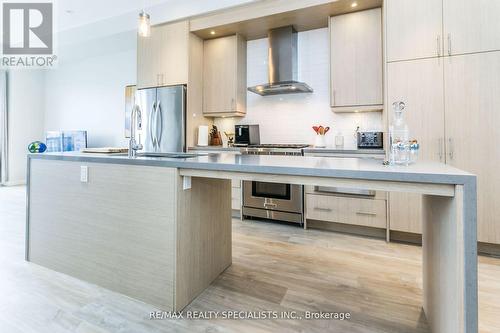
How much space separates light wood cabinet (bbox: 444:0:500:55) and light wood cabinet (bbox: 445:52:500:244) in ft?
0.27

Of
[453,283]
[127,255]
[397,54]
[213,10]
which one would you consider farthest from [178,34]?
[453,283]

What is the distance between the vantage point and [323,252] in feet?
8.23

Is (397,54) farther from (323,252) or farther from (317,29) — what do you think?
(323,252)

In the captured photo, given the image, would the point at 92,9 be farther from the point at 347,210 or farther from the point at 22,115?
the point at 347,210

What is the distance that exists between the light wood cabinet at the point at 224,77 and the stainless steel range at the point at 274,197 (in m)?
0.83

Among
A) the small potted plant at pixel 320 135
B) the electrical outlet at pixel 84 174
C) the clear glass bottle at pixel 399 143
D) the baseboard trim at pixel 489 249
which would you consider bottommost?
the baseboard trim at pixel 489 249

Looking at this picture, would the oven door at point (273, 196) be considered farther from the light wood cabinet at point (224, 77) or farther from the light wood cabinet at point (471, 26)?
the light wood cabinet at point (471, 26)

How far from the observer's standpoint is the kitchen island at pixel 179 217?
39.6 inches

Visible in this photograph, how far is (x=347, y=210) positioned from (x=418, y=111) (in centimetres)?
124

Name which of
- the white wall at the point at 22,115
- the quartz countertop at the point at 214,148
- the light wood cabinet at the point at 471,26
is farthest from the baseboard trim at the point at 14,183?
the light wood cabinet at the point at 471,26

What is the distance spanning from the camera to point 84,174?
1868 millimetres

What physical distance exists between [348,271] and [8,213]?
14.8ft

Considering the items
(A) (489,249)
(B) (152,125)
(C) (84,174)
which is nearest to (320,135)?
(A) (489,249)

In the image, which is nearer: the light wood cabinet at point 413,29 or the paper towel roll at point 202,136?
the light wood cabinet at point 413,29
